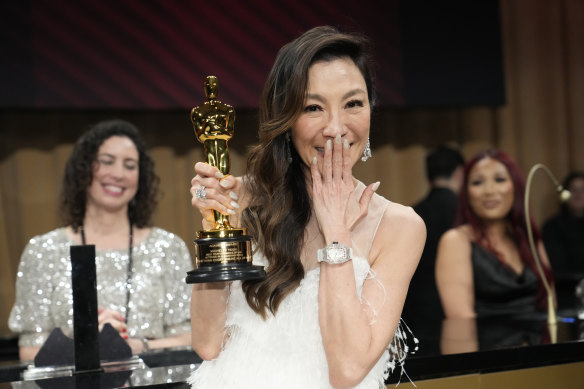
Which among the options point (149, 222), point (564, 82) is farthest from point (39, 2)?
point (564, 82)

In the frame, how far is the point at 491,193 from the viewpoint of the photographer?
14.5ft

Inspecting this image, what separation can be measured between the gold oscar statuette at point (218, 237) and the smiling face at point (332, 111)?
7.9 inches

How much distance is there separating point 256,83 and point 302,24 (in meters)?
0.60

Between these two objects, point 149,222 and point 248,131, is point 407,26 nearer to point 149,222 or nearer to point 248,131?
point 248,131

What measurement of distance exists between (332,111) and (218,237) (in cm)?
44

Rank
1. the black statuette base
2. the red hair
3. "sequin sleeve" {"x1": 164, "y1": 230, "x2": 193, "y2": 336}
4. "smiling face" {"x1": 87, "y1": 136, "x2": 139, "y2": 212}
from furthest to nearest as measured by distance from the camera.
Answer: the red hair → "smiling face" {"x1": 87, "y1": 136, "x2": 139, "y2": 212} → "sequin sleeve" {"x1": 164, "y1": 230, "x2": 193, "y2": 336} → the black statuette base

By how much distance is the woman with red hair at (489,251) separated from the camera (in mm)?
4281

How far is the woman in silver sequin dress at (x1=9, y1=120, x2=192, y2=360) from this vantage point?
3.80 meters

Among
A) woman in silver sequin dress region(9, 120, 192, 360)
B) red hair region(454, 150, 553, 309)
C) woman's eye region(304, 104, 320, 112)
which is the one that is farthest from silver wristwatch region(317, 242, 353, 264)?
red hair region(454, 150, 553, 309)

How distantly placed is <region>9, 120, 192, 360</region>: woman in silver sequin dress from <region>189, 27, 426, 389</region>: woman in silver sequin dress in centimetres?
154

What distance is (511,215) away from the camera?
14.8ft

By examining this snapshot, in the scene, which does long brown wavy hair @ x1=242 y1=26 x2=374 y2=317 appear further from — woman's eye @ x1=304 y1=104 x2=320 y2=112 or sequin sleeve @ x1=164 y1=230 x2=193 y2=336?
sequin sleeve @ x1=164 y1=230 x2=193 y2=336

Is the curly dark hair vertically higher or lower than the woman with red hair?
higher

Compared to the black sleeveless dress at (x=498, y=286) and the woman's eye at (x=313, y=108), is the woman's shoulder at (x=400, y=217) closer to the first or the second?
the woman's eye at (x=313, y=108)
